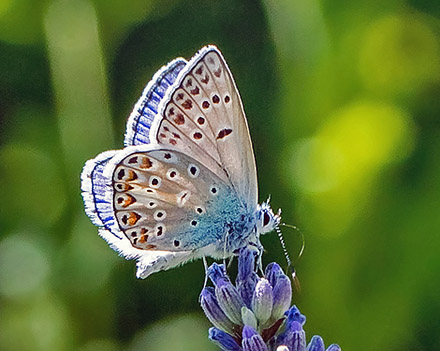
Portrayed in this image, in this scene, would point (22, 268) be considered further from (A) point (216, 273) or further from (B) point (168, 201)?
(A) point (216, 273)

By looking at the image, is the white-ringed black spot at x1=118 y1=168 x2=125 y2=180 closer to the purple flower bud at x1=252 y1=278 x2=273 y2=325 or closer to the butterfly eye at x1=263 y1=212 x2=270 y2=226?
the butterfly eye at x1=263 y1=212 x2=270 y2=226

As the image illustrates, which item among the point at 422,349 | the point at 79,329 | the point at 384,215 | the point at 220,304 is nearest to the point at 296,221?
the point at 384,215

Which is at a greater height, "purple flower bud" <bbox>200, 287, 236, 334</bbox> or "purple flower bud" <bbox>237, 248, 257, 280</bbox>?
"purple flower bud" <bbox>237, 248, 257, 280</bbox>

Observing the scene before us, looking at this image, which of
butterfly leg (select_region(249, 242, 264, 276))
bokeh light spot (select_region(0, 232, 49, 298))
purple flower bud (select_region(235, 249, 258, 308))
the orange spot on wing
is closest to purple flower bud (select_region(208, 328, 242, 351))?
purple flower bud (select_region(235, 249, 258, 308))

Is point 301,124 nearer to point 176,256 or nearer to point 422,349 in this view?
point 422,349

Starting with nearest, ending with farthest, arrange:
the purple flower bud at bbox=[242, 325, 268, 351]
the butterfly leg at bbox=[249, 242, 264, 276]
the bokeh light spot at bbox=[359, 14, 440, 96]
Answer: the purple flower bud at bbox=[242, 325, 268, 351], the butterfly leg at bbox=[249, 242, 264, 276], the bokeh light spot at bbox=[359, 14, 440, 96]

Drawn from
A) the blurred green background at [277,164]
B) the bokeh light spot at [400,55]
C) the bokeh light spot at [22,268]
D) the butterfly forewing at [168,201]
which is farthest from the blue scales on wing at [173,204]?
the bokeh light spot at [400,55]

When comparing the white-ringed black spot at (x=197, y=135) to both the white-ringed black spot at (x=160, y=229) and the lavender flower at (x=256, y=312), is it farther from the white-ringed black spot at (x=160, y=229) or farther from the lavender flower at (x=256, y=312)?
the lavender flower at (x=256, y=312)
